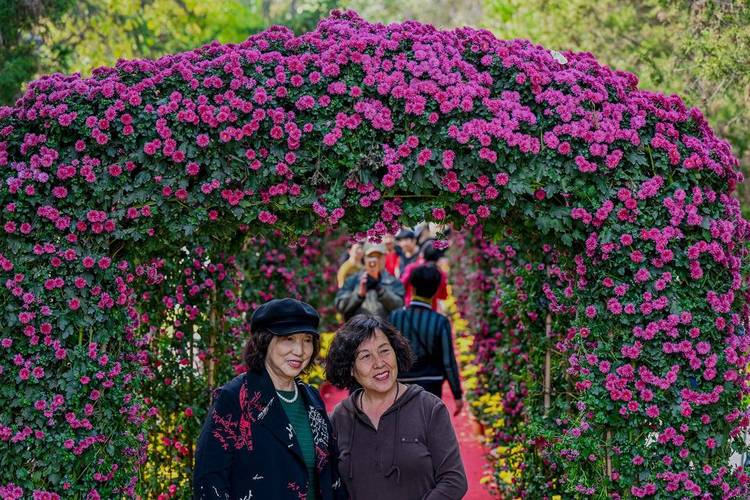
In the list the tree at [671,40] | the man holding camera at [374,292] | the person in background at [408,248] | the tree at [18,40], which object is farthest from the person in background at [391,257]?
the tree at [18,40]

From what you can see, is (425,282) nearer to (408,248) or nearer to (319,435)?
(319,435)

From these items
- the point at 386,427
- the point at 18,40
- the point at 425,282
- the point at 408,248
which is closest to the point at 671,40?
the point at 425,282

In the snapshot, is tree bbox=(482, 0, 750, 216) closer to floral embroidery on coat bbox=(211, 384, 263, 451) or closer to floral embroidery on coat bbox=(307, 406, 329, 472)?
floral embroidery on coat bbox=(307, 406, 329, 472)

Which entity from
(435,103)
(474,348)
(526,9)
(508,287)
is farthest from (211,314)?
(526,9)

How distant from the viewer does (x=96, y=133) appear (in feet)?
14.3

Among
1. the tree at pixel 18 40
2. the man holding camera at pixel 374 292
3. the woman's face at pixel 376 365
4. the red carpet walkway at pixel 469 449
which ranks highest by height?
the tree at pixel 18 40

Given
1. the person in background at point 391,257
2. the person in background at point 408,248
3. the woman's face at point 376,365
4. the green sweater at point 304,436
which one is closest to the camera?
the green sweater at point 304,436

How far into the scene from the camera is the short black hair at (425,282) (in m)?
6.58

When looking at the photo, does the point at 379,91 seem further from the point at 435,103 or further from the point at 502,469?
the point at 502,469

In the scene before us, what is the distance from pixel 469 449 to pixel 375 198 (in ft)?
18.4

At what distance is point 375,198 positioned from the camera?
4.48 m

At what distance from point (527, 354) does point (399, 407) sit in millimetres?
2594

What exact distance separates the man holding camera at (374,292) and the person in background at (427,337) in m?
1.62

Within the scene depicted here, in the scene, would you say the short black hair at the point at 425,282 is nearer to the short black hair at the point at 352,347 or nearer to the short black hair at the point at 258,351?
the short black hair at the point at 352,347
